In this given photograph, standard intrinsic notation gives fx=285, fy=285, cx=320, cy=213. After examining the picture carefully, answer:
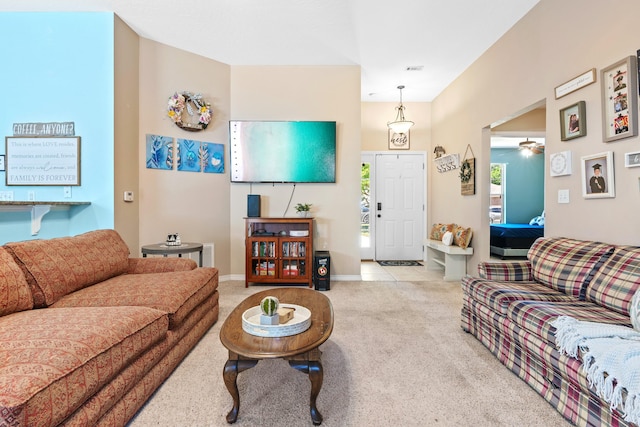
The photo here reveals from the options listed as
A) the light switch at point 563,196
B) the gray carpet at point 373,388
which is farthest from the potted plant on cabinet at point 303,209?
the light switch at point 563,196

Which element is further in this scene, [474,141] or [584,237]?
[474,141]

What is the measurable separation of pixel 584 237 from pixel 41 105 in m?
5.26

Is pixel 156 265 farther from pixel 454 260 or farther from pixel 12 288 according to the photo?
pixel 454 260

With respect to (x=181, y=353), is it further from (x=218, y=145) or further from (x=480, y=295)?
(x=218, y=145)

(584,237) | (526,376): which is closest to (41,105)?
(526,376)

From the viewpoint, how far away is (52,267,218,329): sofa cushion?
5.80 feet

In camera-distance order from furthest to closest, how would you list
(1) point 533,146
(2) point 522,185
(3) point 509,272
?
1. (2) point 522,185
2. (1) point 533,146
3. (3) point 509,272

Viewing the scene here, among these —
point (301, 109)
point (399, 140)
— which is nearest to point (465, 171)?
point (399, 140)

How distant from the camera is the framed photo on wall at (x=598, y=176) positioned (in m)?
2.09

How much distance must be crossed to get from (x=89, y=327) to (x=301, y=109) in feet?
11.4

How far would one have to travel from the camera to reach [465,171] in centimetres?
412

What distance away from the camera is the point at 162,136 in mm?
3547

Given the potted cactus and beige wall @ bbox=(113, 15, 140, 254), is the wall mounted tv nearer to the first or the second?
beige wall @ bbox=(113, 15, 140, 254)

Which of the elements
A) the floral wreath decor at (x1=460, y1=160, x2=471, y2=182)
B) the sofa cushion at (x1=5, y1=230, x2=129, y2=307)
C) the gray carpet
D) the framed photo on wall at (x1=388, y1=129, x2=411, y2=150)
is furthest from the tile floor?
the sofa cushion at (x1=5, y1=230, x2=129, y2=307)
